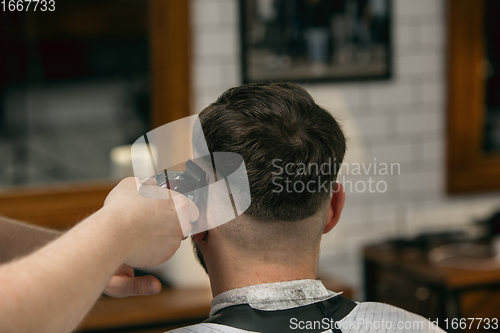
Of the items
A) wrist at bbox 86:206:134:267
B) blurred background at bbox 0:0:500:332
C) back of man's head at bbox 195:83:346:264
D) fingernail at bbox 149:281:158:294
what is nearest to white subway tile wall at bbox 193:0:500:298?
blurred background at bbox 0:0:500:332

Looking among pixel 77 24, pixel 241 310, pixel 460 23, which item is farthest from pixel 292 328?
pixel 460 23

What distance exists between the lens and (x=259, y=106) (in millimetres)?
970

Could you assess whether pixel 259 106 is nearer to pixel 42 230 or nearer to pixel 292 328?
pixel 292 328

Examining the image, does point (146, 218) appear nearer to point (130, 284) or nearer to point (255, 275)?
point (130, 284)

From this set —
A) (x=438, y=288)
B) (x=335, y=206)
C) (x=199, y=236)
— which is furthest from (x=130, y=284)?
(x=438, y=288)

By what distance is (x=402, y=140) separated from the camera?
10.5 ft

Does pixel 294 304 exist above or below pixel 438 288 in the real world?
above

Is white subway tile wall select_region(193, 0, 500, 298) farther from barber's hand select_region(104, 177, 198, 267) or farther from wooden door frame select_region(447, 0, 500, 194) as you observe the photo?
barber's hand select_region(104, 177, 198, 267)

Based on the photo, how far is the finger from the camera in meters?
0.91

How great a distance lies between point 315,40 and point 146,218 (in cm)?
249

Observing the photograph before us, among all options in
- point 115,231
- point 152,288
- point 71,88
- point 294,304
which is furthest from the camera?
point 71,88

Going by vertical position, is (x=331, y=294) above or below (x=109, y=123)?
below

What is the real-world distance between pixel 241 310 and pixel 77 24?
2373mm

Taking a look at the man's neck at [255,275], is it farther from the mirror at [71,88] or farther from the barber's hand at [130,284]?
the mirror at [71,88]
